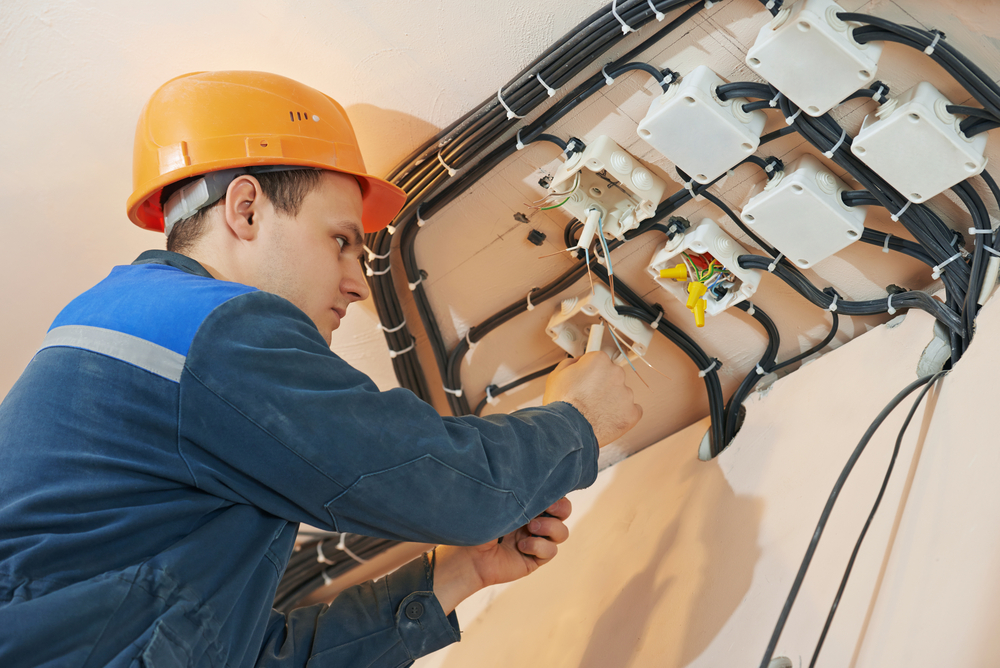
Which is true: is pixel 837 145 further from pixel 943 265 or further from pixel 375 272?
pixel 375 272

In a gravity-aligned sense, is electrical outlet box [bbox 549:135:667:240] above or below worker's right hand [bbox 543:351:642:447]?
above

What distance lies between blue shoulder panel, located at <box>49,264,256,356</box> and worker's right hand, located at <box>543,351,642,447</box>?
1.61 ft

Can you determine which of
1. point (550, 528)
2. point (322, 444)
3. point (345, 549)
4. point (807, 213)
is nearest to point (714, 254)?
point (807, 213)

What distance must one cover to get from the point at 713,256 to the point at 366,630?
2.59 ft

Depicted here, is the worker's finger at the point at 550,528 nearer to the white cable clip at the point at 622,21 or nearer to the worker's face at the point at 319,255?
the worker's face at the point at 319,255

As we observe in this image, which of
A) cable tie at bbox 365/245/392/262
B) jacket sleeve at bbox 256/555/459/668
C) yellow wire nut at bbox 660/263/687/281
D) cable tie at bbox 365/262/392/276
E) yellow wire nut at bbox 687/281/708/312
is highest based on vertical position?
yellow wire nut at bbox 660/263/687/281

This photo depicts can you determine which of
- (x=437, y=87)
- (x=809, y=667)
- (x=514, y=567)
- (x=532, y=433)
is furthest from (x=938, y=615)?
(x=437, y=87)

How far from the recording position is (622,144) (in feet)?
3.77

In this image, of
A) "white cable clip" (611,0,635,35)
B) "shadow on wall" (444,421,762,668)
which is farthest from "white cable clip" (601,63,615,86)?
"shadow on wall" (444,421,762,668)

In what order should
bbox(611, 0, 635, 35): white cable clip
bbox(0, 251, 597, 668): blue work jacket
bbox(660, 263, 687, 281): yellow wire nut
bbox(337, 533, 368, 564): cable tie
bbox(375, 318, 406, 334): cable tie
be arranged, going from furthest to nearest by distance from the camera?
bbox(337, 533, 368, 564): cable tie < bbox(375, 318, 406, 334): cable tie < bbox(660, 263, 687, 281): yellow wire nut < bbox(611, 0, 635, 35): white cable clip < bbox(0, 251, 597, 668): blue work jacket

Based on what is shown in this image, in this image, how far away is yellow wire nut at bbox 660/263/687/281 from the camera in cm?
119

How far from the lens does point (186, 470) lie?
26.9 inches

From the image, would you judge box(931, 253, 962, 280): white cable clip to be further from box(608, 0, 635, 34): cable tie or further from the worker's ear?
the worker's ear

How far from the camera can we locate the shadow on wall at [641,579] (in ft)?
3.64
